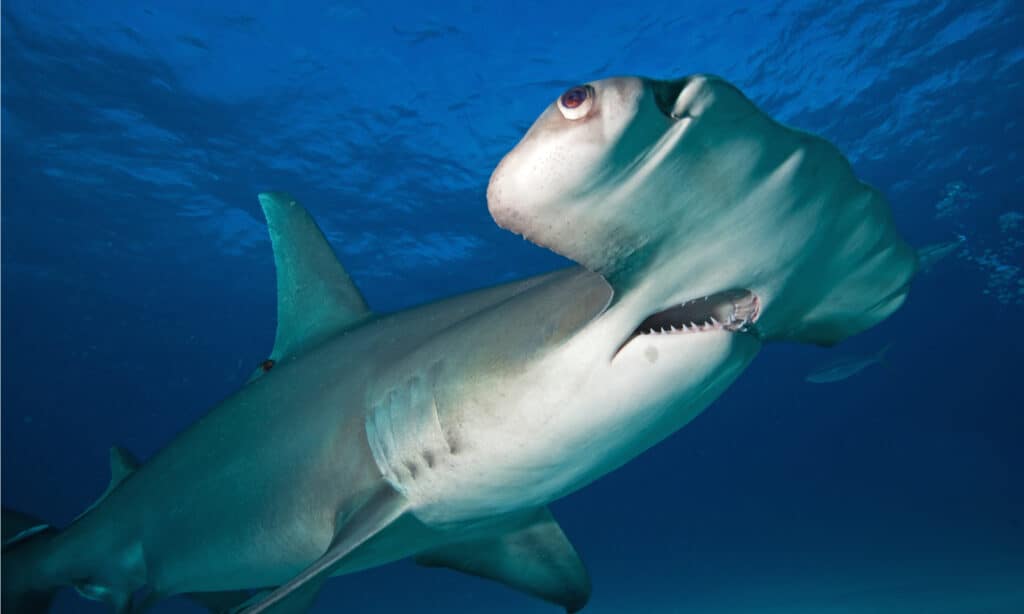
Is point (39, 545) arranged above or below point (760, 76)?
below

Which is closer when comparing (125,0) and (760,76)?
(125,0)

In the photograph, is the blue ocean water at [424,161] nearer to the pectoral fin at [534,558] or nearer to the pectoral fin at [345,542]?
the pectoral fin at [534,558]

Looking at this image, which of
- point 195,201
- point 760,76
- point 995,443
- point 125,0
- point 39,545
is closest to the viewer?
point 39,545

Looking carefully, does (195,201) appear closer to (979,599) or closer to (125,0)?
(125,0)

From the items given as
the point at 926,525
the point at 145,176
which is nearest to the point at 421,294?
the point at 145,176

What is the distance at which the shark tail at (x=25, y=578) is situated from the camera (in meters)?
3.69

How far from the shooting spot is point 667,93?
1.20 meters

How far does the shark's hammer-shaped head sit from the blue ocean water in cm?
1370

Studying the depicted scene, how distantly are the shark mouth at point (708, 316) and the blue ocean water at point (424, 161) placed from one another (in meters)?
13.7

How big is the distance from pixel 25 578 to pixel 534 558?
3298 millimetres

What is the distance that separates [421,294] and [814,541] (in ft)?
136

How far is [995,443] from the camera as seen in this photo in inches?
2029

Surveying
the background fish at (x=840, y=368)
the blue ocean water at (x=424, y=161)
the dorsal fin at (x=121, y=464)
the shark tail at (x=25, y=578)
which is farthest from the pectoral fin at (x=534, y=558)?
the background fish at (x=840, y=368)

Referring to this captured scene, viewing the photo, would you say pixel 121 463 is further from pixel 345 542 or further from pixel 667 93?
pixel 667 93
